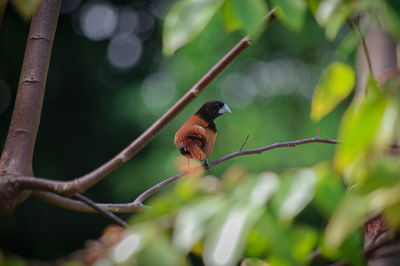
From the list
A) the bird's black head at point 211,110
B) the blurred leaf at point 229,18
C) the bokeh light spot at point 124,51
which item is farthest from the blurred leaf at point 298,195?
the bokeh light spot at point 124,51

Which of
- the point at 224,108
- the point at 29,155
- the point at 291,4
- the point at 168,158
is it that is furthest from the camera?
the point at 168,158

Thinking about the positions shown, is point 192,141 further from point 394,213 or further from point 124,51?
point 124,51

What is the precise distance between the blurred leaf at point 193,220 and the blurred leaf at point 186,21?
0.18m

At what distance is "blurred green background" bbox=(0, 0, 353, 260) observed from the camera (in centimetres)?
579

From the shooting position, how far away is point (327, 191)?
0.51 m

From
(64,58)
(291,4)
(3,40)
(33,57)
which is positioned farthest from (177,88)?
(291,4)

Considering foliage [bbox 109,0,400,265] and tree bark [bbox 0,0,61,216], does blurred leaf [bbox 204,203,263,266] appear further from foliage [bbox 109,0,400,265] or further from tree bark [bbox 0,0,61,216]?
tree bark [bbox 0,0,61,216]

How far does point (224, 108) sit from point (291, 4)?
2.14 metres

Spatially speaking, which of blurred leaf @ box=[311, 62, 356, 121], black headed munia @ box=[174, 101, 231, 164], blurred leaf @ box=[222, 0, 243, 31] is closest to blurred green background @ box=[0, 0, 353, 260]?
black headed munia @ box=[174, 101, 231, 164]

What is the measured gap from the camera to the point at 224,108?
8.96ft

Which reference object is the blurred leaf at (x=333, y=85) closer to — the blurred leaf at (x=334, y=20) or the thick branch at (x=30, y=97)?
the blurred leaf at (x=334, y=20)

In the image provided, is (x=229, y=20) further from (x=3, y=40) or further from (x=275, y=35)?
(x=275, y=35)

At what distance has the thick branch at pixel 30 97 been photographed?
0.94 meters

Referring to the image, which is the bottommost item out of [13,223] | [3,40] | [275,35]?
[13,223]
